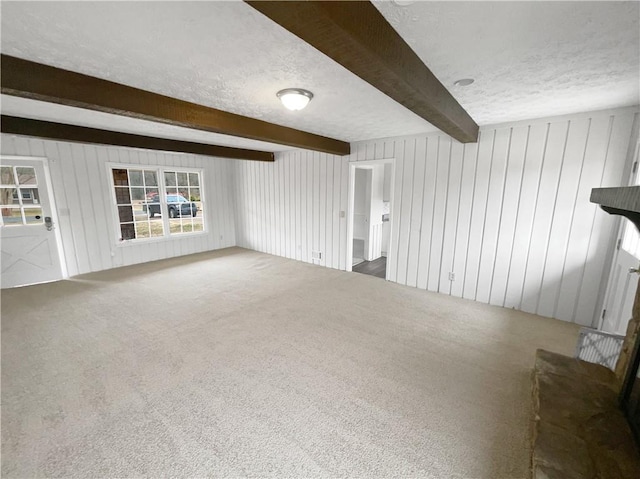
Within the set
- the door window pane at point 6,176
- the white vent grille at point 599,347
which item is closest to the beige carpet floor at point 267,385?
the white vent grille at point 599,347

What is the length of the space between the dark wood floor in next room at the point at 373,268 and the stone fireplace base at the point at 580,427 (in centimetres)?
306

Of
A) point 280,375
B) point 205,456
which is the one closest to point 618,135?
point 280,375

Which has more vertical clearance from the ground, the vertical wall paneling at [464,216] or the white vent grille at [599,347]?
the vertical wall paneling at [464,216]

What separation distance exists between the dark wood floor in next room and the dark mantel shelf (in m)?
3.53

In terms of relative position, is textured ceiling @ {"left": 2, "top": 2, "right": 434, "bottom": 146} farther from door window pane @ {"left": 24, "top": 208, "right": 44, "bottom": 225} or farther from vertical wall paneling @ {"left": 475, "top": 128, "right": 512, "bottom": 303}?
door window pane @ {"left": 24, "top": 208, "right": 44, "bottom": 225}

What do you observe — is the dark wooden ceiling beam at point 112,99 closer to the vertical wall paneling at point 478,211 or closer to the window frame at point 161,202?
the vertical wall paneling at point 478,211

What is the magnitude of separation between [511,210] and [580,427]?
254 centimetres

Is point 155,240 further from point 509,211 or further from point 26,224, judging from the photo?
point 509,211

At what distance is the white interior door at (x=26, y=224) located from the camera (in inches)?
158

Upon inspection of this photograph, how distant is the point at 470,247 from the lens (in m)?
3.59

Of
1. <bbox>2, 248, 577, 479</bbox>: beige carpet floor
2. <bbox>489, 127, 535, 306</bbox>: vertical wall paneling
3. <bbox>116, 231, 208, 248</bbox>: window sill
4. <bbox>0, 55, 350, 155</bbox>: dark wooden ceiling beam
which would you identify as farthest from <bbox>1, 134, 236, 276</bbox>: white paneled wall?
<bbox>489, 127, 535, 306</bbox>: vertical wall paneling

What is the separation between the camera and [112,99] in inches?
81.5

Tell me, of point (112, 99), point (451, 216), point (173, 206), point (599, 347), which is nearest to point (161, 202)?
point (173, 206)

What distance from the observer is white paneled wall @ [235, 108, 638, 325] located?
2.78 metres
